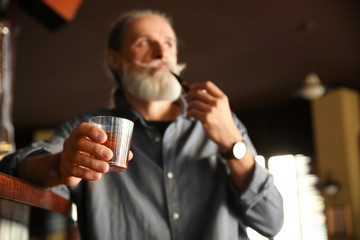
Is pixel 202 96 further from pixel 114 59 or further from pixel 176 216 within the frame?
pixel 114 59

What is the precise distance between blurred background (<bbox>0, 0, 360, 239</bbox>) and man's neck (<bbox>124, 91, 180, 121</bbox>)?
1361 mm

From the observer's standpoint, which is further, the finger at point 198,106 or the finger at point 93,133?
the finger at point 198,106

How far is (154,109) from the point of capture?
1309 millimetres

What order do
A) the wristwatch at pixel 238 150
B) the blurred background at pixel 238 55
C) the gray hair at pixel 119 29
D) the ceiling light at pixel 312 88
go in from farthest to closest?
the ceiling light at pixel 312 88 < the blurred background at pixel 238 55 < the gray hair at pixel 119 29 < the wristwatch at pixel 238 150

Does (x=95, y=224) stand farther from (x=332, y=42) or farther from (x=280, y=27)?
(x=332, y=42)

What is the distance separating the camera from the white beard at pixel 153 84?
1268 mm

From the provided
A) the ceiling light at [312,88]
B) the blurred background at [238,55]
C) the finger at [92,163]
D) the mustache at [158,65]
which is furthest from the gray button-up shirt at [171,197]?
the ceiling light at [312,88]

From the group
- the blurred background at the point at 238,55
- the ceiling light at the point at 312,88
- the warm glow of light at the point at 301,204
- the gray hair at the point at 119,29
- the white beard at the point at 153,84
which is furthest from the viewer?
the warm glow of light at the point at 301,204

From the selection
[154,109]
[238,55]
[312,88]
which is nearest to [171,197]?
[154,109]

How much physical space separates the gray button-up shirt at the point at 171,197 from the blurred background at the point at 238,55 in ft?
5.15

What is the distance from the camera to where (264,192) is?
104 centimetres

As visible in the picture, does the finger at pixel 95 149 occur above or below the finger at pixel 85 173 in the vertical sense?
above

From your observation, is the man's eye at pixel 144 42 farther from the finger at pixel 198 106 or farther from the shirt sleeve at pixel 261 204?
the shirt sleeve at pixel 261 204

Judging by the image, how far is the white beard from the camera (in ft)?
4.16
